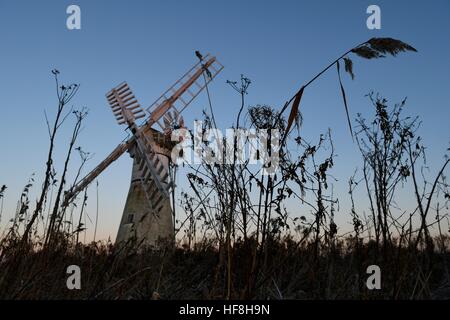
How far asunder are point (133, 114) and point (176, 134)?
13.9 metres

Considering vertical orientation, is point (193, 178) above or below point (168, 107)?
below

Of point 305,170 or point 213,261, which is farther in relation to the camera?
point 213,261

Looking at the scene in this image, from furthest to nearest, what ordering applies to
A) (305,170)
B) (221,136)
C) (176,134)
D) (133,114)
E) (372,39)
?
(133,114)
(305,170)
(176,134)
(221,136)
(372,39)

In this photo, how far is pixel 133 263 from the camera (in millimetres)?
6008
